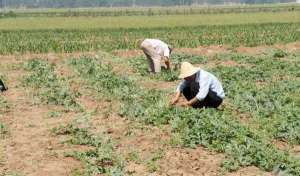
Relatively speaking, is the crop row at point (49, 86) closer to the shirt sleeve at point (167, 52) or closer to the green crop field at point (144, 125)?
the green crop field at point (144, 125)

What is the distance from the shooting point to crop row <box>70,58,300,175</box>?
9078 mm

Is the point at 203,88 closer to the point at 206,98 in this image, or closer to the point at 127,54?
the point at 206,98

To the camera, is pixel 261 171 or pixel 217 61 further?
pixel 217 61

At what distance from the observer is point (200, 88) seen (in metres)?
11.8

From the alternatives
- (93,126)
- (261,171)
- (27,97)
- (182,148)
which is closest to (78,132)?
(93,126)

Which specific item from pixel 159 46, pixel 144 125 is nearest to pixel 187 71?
pixel 144 125

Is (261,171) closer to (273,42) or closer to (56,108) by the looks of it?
(56,108)

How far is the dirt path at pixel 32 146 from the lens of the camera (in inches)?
359

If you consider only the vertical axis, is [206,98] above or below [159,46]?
below

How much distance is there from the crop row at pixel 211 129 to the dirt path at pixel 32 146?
1.98 metres

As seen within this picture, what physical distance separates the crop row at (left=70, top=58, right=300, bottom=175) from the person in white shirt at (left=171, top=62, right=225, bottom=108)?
0.86 ft

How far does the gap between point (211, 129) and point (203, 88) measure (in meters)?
1.40

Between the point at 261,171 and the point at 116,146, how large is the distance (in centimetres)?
270

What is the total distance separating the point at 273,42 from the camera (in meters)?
32.8
